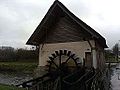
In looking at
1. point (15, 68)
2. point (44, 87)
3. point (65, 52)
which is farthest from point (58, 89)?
point (15, 68)

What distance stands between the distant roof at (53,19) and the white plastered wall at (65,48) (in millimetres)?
815

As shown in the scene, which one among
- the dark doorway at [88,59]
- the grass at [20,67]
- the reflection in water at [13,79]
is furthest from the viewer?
the grass at [20,67]

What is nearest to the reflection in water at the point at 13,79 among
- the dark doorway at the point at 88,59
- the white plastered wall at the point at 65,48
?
the white plastered wall at the point at 65,48

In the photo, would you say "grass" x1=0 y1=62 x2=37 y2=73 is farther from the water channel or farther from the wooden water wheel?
the wooden water wheel

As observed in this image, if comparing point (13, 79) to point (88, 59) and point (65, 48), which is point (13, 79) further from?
point (88, 59)

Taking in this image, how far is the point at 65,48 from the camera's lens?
754 inches

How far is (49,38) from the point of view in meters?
20.2

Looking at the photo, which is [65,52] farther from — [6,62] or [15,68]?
[6,62]

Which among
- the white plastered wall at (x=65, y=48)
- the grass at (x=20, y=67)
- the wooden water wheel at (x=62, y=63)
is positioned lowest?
the grass at (x=20, y=67)

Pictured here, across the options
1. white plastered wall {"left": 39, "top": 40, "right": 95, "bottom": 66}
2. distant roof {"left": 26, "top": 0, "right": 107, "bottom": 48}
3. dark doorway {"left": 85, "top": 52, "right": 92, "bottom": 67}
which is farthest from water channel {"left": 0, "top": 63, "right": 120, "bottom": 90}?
distant roof {"left": 26, "top": 0, "right": 107, "bottom": 48}

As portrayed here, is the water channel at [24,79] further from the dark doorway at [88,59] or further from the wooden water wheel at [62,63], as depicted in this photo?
the wooden water wheel at [62,63]

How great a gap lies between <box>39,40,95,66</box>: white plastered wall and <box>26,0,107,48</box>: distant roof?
82 centimetres

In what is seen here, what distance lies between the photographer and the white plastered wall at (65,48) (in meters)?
18.2

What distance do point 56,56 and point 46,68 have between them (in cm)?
127
